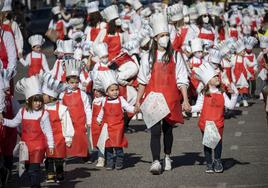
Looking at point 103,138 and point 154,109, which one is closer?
point 154,109

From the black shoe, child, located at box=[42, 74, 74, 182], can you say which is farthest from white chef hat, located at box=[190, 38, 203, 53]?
child, located at box=[42, 74, 74, 182]

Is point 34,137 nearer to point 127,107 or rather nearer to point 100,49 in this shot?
point 127,107

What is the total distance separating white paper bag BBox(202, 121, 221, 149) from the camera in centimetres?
1374

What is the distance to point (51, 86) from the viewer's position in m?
12.9

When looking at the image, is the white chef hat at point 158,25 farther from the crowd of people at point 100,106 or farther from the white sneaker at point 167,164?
the white sneaker at point 167,164

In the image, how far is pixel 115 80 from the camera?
1438 cm

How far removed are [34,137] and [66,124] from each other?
0.90 meters

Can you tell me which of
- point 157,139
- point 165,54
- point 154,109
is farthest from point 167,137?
point 165,54

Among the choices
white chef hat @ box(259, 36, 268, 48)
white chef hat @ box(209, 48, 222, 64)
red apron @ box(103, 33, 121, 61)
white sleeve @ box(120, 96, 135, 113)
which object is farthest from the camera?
white chef hat @ box(259, 36, 268, 48)

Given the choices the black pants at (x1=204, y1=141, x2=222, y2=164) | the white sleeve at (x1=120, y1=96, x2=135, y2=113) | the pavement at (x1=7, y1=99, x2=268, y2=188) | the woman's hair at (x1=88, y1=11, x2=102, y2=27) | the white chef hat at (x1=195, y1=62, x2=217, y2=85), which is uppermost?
the woman's hair at (x1=88, y1=11, x2=102, y2=27)

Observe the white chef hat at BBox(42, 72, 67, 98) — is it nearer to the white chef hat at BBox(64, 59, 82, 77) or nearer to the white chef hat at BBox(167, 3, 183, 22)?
the white chef hat at BBox(64, 59, 82, 77)

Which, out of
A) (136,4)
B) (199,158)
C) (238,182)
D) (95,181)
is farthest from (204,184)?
(136,4)

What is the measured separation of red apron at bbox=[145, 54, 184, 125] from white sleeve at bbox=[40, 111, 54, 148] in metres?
1.92

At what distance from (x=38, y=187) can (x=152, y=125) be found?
2052 millimetres
